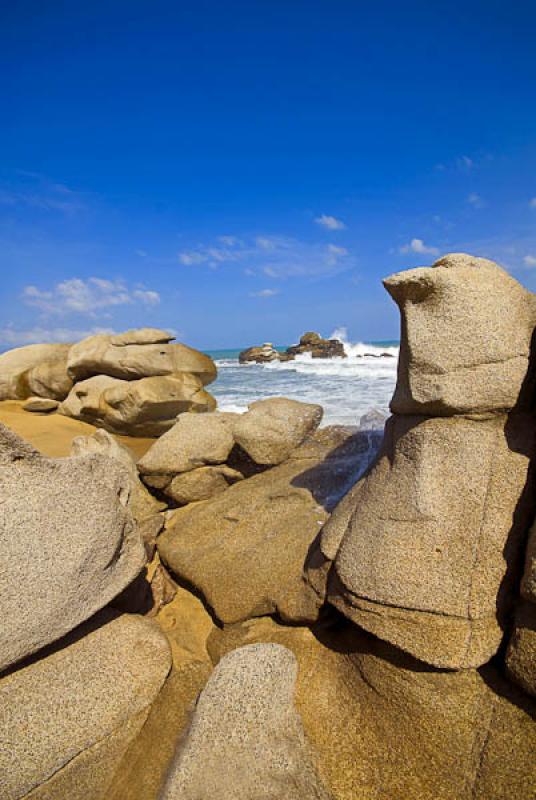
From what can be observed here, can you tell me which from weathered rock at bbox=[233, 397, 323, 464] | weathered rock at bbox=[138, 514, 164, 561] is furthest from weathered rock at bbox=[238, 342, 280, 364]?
weathered rock at bbox=[138, 514, 164, 561]

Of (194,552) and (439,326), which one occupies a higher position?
(439,326)

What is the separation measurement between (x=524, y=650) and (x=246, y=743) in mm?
1560

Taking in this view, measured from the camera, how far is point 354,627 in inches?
113

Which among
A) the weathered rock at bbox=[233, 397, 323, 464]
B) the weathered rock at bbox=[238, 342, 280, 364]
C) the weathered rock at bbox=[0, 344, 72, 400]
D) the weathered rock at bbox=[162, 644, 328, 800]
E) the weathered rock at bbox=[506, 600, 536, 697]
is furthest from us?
the weathered rock at bbox=[238, 342, 280, 364]

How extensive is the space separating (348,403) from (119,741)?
10.2m

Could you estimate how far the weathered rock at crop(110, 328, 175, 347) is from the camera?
9.59 metres

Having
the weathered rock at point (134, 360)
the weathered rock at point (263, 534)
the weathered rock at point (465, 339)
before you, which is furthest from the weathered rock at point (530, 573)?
the weathered rock at point (134, 360)

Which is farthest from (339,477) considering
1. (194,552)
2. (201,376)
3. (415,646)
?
(201,376)

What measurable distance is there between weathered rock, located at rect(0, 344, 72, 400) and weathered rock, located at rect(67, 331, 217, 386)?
75 centimetres

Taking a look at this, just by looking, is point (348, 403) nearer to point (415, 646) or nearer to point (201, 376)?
point (201, 376)

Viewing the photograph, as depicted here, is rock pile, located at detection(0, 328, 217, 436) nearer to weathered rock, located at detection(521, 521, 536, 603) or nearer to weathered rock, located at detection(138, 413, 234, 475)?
weathered rock, located at detection(138, 413, 234, 475)

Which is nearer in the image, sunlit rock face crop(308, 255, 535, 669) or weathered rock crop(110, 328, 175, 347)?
sunlit rock face crop(308, 255, 535, 669)

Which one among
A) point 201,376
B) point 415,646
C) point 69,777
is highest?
point 201,376

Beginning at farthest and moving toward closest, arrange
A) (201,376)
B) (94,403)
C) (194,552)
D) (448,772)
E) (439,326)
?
(201,376) → (94,403) → (194,552) → (439,326) → (448,772)
